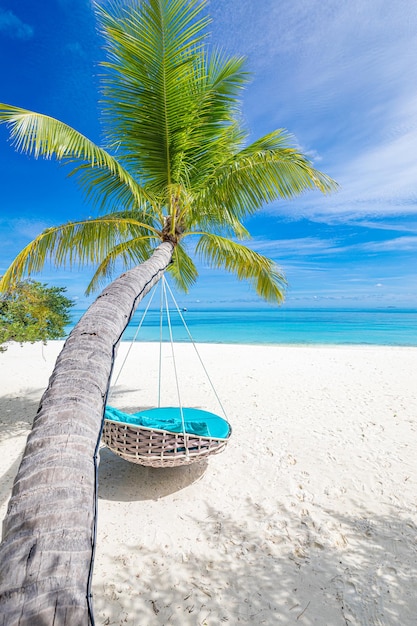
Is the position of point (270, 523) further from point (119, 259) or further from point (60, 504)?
point (119, 259)

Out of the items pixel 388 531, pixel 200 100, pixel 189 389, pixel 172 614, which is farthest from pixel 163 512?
pixel 200 100

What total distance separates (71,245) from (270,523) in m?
3.86

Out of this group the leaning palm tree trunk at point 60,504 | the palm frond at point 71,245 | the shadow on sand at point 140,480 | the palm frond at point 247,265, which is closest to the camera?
the leaning palm tree trunk at point 60,504

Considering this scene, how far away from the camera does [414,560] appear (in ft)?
8.61

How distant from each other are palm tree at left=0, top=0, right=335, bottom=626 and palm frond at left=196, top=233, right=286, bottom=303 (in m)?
0.03

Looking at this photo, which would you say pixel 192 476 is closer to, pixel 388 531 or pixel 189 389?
pixel 388 531

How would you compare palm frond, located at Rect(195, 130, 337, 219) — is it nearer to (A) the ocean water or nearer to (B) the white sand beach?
(B) the white sand beach

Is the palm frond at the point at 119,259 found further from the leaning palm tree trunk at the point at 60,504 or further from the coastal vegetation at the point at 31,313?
the leaning palm tree trunk at the point at 60,504

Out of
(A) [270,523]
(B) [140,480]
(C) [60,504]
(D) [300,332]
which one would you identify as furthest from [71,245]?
(D) [300,332]

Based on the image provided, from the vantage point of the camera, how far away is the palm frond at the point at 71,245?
3.82 m

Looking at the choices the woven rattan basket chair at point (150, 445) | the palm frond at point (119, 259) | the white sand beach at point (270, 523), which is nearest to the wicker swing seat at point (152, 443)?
the woven rattan basket chair at point (150, 445)

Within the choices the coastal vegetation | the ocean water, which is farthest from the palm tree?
the ocean water

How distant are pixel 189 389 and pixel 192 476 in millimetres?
3690

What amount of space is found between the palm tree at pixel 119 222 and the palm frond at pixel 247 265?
26 mm
